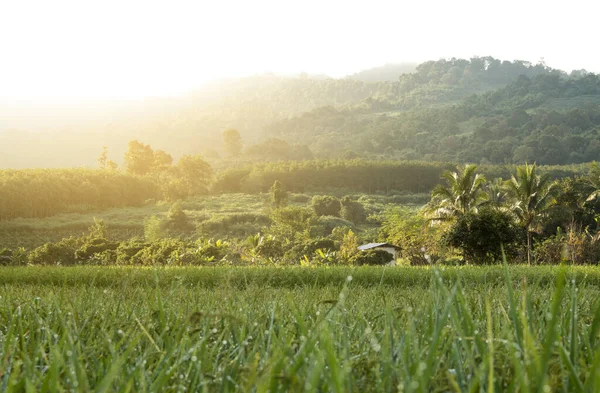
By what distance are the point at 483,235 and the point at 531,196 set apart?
11033 mm

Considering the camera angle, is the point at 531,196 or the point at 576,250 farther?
the point at 531,196

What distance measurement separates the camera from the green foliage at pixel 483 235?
3297 cm

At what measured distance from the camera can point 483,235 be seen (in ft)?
109

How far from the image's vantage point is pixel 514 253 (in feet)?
108

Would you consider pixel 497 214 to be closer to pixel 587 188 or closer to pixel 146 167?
pixel 587 188

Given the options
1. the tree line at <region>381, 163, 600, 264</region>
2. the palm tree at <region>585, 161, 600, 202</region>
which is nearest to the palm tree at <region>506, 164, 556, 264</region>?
the tree line at <region>381, 163, 600, 264</region>

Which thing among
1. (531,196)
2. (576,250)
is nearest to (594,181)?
(531,196)

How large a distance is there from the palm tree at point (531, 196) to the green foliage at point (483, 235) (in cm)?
872

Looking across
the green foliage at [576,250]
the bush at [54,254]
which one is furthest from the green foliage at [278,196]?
the bush at [54,254]

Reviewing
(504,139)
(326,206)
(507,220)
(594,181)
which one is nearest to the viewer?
(507,220)

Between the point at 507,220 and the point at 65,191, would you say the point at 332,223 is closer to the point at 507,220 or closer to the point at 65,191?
the point at 507,220

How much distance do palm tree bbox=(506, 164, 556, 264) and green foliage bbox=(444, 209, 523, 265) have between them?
8723 mm

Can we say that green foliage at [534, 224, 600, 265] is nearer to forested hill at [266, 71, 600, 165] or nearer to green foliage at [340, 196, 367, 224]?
green foliage at [340, 196, 367, 224]

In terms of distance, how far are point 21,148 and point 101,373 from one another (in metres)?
202
